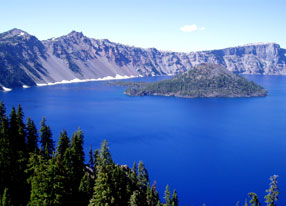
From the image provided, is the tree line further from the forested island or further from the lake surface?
the lake surface

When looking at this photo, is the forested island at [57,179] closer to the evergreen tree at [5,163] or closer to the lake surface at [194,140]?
the evergreen tree at [5,163]

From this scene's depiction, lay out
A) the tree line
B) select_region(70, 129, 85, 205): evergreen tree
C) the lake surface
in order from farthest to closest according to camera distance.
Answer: the lake surface
select_region(70, 129, 85, 205): evergreen tree
the tree line

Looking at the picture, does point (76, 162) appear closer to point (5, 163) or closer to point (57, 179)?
point (5, 163)

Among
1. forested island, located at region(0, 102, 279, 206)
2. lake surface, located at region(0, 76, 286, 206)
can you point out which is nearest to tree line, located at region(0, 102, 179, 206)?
forested island, located at region(0, 102, 279, 206)

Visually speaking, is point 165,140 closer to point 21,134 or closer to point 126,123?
point 126,123

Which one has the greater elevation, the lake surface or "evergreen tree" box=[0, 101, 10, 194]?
"evergreen tree" box=[0, 101, 10, 194]

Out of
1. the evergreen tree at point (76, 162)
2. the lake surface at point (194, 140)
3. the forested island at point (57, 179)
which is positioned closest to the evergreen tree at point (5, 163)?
the forested island at point (57, 179)

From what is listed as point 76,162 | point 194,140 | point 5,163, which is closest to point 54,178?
point 5,163
